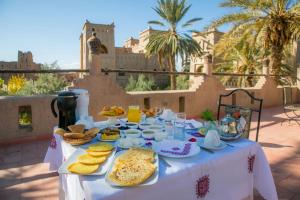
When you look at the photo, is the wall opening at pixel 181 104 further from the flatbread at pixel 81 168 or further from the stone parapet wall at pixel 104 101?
the flatbread at pixel 81 168

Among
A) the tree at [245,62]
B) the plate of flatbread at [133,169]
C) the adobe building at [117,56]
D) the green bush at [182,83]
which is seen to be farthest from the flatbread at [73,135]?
the adobe building at [117,56]

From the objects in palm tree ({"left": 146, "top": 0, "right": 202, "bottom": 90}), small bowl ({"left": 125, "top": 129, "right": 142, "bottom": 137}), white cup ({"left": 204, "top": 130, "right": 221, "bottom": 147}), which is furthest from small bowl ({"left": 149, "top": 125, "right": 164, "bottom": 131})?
palm tree ({"left": 146, "top": 0, "right": 202, "bottom": 90})

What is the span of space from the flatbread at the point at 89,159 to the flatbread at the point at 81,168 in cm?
2

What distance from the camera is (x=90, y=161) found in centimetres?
127

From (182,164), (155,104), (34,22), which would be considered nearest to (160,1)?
(34,22)

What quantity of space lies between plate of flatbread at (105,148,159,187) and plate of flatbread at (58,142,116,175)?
5 cm

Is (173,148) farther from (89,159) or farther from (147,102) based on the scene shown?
(147,102)

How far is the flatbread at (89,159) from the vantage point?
126cm

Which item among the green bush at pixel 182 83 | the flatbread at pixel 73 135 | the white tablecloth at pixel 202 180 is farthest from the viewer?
the green bush at pixel 182 83

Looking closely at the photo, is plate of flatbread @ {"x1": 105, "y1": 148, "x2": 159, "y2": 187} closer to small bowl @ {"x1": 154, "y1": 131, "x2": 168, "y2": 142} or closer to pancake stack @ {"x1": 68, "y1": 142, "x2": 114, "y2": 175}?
pancake stack @ {"x1": 68, "y1": 142, "x2": 114, "y2": 175}

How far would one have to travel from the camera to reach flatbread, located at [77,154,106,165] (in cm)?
126

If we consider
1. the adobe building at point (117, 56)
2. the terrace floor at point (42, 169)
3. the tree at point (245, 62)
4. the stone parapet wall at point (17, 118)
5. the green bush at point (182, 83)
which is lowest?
the terrace floor at point (42, 169)

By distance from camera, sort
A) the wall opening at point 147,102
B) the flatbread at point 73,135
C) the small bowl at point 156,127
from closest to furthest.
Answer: the flatbread at point 73,135 < the small bowl at point 156,127 < the wall opening at point 147,102

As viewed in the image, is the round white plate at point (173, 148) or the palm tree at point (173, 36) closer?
the round white plate at point (173, 148)
